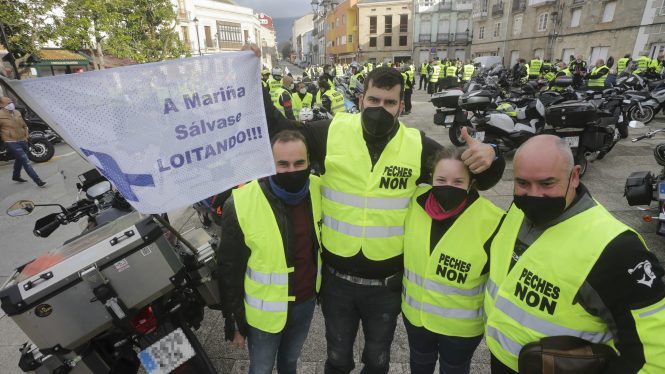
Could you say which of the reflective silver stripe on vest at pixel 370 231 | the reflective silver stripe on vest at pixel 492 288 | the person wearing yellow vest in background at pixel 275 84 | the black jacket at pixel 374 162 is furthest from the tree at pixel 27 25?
the reflective silver stripe on vest at pixel 492 288

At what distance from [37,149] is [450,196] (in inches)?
467

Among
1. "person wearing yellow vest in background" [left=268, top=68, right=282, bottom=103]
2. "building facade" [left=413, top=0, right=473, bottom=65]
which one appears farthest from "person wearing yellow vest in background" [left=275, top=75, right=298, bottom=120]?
"building facade" [left=413, top=0, right=473, bottom=65]

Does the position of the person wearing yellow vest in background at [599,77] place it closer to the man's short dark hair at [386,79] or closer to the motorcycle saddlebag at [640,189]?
the motorcycle saddlebag at [640,189]

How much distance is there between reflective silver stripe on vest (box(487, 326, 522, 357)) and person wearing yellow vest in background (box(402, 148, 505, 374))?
260 mm

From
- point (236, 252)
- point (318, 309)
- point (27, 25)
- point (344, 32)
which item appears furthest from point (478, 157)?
point (344, 32)

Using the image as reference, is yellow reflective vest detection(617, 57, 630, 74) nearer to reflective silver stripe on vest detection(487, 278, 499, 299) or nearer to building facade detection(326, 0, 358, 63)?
reflective silver stripe on vest detection(487, 278, 499, 299)

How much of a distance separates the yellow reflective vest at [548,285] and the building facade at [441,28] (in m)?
51.8

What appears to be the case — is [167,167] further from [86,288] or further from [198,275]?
[198,275]

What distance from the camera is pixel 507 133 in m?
6.97

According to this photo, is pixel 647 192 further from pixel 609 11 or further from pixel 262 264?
pixel 609 11

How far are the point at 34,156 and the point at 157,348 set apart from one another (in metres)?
10.6

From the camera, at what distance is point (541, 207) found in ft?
4.70

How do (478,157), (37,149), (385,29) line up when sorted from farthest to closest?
1. (385,29)
2. (37,149)
3. (478,157)

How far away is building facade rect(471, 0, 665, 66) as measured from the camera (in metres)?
21.1
